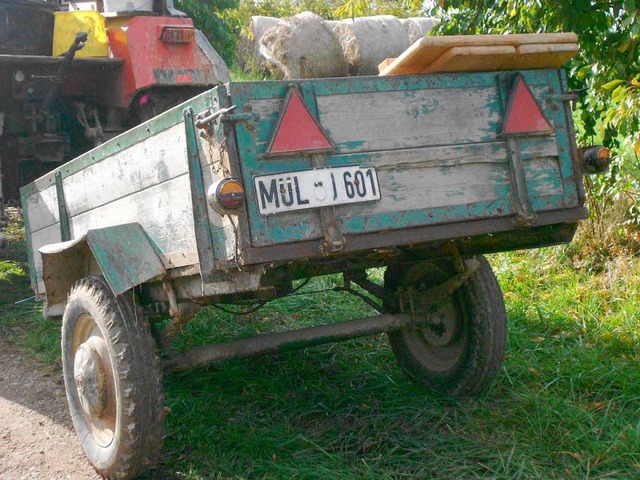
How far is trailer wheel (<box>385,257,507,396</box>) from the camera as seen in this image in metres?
3.81

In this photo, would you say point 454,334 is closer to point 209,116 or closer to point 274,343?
point 274,343

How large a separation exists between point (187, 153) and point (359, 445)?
1.41m

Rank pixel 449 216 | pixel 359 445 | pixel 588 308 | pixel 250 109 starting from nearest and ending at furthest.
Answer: pixel 250 109 < pixel 449 216 < pixel 359 445 < pixel 588 308

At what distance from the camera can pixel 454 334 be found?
13.1ft

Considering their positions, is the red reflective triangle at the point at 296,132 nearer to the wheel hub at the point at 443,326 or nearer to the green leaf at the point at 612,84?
the wheel hub at the point at 443,326

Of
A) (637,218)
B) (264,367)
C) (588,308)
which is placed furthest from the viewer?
(637,218)

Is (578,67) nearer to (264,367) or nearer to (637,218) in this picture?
(637,218)

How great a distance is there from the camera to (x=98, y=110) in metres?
6.14

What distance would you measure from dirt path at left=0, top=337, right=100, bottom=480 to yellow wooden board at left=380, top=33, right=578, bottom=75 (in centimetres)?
207

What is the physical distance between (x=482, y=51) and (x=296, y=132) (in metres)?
0.78

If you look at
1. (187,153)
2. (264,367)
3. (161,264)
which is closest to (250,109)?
(187,153)

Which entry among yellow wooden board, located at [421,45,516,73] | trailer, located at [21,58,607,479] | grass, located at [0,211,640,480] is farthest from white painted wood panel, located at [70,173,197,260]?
yellow wooden board, located at [421,45,516,73]

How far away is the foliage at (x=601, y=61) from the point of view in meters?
4.20

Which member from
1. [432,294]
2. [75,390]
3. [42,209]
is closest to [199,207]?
[75,390]
